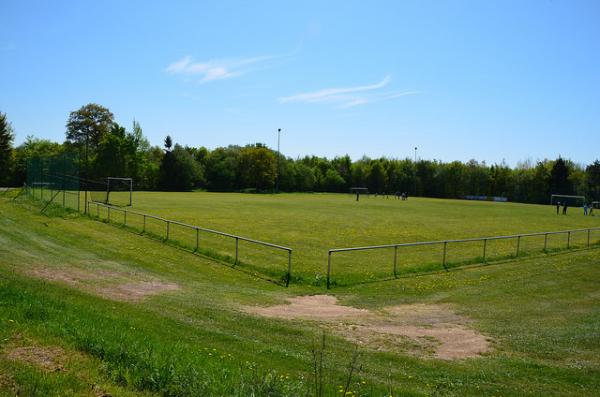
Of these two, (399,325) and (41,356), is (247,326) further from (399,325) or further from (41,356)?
(41,356)

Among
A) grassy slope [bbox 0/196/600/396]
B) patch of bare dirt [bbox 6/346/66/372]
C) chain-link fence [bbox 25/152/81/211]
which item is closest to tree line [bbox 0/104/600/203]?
chain-link fence [bbox 25/152/81/211]

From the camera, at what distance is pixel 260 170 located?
12238 centimetres

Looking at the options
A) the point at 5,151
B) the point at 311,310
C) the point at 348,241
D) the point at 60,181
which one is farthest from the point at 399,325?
the point at 5,151

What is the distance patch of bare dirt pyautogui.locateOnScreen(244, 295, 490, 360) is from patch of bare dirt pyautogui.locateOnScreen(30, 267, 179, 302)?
3.33 meters

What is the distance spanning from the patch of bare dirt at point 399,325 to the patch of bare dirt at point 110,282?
3333 millimetres

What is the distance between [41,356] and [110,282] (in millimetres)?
9044

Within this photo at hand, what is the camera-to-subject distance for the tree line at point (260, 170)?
316 ft

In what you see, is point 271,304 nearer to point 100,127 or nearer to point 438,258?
point 438,258

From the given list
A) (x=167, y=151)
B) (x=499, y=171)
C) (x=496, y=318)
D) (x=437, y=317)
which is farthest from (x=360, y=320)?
(x=499, y=171)

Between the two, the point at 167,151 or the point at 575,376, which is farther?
the point at 167,151

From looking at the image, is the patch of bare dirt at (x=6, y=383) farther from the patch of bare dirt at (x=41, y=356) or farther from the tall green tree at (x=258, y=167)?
the tall green tree at (x=258, y=167)

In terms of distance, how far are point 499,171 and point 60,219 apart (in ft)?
394

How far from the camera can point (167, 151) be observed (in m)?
111

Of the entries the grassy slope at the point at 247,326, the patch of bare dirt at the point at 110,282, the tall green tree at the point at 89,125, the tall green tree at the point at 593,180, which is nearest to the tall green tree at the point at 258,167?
the tall green tree at the point at 89,125
